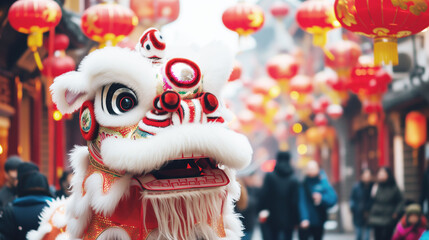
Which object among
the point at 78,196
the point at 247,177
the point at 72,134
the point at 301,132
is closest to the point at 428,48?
the point at 247,177

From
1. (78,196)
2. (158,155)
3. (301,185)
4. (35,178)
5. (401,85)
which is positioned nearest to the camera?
(158,155)

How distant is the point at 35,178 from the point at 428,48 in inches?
387

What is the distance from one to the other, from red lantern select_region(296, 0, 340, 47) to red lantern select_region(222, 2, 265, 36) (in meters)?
0.68

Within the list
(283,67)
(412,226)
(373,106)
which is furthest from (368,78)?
(412,226)

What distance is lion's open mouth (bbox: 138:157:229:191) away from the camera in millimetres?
3756

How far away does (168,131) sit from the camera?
12.1 ft

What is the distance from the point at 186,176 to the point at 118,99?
0.54 metres

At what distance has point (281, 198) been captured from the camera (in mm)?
10219

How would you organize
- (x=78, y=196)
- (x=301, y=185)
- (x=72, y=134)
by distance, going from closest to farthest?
1. (x=78, y=196)
2. (x=301, y=185)
3. (x=72, y=134)

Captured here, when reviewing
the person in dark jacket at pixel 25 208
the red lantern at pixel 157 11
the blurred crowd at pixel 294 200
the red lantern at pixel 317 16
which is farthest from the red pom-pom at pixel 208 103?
the red lantern at pixel 157 11

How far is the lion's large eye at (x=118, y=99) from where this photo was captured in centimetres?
387

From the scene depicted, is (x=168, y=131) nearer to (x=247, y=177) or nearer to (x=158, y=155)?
(x=158, y=155)

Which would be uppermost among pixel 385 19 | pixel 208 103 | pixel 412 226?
pixel 385 19

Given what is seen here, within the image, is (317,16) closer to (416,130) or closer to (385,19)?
(385,19)
